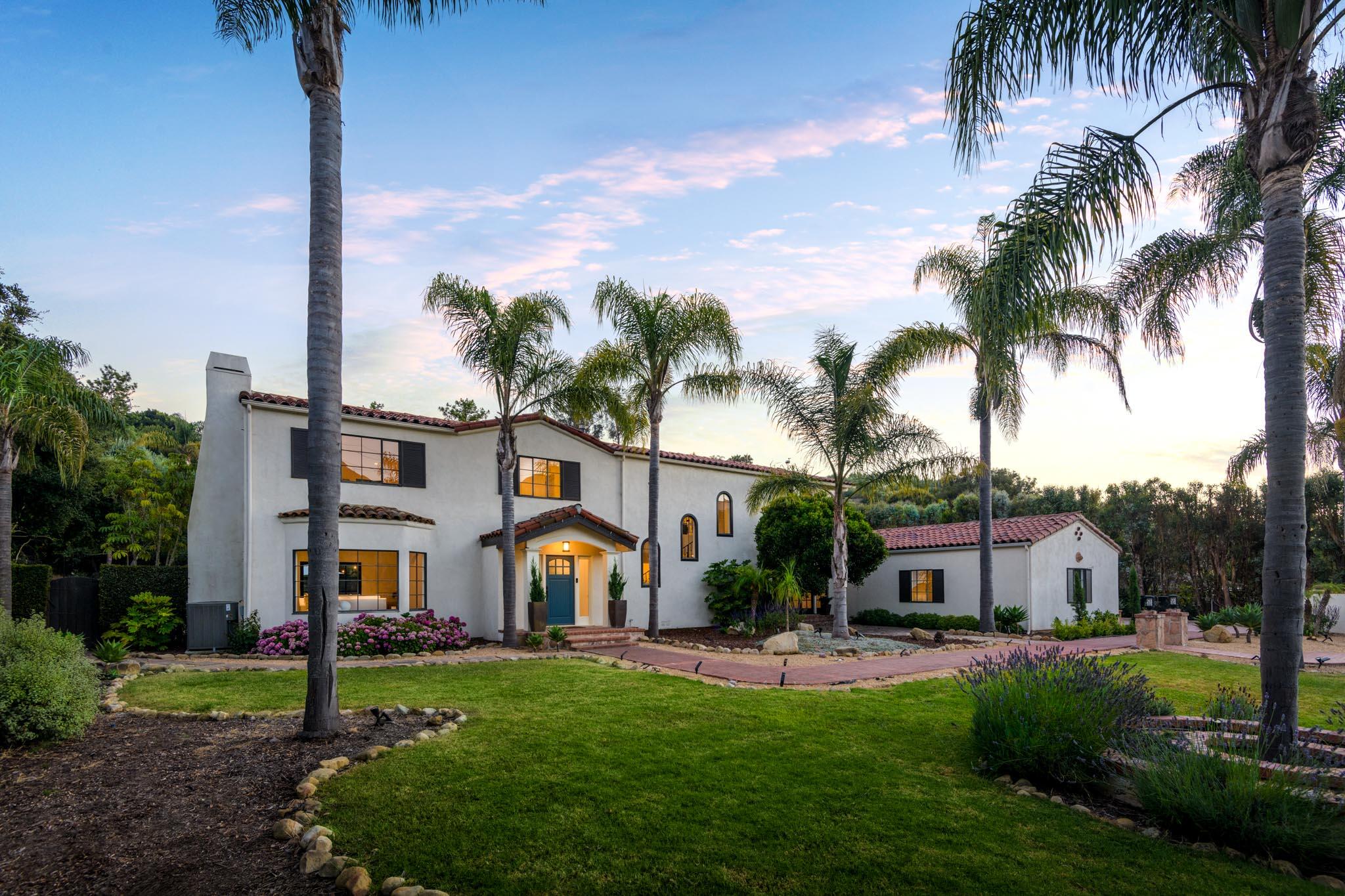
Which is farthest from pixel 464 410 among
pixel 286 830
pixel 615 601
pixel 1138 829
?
pixel 1138 829

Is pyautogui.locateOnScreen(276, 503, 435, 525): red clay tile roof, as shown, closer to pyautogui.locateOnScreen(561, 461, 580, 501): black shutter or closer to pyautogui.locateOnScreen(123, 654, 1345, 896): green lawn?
pyautogui.locateOnScreen(561, 461, 580, 501): black shutter

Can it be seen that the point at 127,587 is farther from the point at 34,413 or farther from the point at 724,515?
the point at 724,515

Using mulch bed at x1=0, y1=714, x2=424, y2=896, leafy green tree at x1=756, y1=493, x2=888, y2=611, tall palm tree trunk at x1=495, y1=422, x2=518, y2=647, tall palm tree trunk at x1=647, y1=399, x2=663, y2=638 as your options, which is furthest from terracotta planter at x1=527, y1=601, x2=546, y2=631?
mulch bed at x1=0, y1=714, x2=424, y2=896

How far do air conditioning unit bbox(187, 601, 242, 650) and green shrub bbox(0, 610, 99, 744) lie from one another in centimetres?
882

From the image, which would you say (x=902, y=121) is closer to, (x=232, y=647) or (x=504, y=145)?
(x=504, y=145)

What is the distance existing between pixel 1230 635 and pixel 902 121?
19523 millimetres

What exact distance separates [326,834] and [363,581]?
13.4 metres

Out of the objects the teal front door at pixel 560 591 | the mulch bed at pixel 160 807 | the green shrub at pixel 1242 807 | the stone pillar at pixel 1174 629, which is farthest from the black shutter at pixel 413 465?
the stone pillar at pixel 1174 629

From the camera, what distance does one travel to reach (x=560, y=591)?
21.0 metres

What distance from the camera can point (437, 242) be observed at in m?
17.1

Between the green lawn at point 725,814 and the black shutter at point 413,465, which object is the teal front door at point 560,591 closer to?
the black shutter at point 413,465

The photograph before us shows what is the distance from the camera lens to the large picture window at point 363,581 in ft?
55.9

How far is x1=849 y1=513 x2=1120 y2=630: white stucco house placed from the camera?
2381cm

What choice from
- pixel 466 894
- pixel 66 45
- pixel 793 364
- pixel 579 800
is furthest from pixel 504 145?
pixel 466 894
